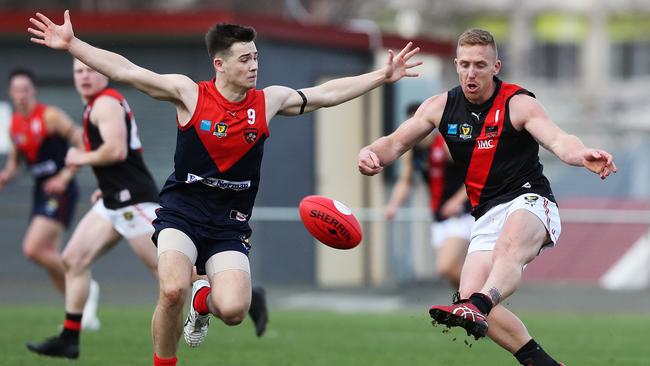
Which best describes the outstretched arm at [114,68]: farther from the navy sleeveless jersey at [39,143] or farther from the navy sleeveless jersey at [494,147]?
the navy sleeveless jersey at [39,143]

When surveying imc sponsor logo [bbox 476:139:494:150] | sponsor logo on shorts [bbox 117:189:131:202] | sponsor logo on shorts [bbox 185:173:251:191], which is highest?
imc sponsor logo [bbox 476:139:494:150]

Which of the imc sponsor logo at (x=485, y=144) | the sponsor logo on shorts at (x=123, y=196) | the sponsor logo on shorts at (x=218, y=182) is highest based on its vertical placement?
the imc sponsor logo at (x=485, y=144)

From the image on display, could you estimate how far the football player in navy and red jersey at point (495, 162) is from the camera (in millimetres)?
8164

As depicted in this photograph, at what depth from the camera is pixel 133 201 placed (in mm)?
10711

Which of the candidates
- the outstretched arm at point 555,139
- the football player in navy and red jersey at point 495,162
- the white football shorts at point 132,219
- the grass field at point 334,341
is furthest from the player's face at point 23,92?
the outstretched arm at point 555,139

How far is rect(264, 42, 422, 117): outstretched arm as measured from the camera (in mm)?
8859

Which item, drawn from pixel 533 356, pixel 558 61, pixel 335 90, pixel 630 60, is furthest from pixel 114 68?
pixel 630 60

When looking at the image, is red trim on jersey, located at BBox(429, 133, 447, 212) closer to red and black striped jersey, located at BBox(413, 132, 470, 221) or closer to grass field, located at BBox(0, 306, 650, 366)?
red and black striped jersey, located at BBox(413, 132, 470, 221)

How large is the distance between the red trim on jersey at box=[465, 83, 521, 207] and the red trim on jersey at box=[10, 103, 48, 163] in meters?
6.08

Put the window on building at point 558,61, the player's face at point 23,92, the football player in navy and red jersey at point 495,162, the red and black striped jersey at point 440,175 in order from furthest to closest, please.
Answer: the window on building at point 558,61
the red and black striped jersey at point 440,175
the player's face at point 23,92
the football player in navy and red jersey at point 495,162

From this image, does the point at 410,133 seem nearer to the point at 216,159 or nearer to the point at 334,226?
the point at 334,226

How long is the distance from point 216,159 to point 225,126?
0.22 m

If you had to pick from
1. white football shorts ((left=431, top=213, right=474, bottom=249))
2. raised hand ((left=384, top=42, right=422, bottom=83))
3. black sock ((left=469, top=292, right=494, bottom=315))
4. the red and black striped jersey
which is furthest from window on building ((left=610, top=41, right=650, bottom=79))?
black sock ((left=469, top=292, right=494, bottom=315))

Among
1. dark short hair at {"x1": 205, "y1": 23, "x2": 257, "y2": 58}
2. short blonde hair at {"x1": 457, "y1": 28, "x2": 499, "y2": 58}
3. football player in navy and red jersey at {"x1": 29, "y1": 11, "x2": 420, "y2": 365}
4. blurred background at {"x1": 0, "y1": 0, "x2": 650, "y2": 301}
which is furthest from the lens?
blurred background at {"x1": 0, "y1": 0, "x2": 650, "y2": 301}
